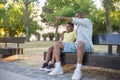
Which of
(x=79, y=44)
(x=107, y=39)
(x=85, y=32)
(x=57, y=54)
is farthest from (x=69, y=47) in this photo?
(x=107, y=39)

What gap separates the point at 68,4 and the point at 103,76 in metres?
46.9

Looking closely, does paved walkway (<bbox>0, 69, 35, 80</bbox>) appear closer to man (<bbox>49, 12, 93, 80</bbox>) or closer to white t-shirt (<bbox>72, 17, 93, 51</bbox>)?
man (<bbox>49, 12, 93, 80</bbox>)

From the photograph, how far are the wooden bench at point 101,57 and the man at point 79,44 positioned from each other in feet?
0.58

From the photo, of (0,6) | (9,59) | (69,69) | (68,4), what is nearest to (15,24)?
(68,4)

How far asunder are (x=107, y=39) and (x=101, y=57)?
107 cm

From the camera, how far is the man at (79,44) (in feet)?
24.1

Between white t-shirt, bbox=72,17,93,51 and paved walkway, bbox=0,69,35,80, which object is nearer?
white t-shirt, bbox=72,17,93,51

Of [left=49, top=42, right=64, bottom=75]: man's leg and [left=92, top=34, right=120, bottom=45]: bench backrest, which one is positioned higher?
[left=92, top=34, right=120, bottom=45]: bench backrest

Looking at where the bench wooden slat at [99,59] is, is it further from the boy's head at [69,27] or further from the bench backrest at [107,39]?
the boy's head at [69,27]

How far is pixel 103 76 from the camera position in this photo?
802 cm

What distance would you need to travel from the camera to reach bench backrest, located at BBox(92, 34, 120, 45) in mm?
7625

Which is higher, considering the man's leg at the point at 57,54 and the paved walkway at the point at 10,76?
the man's leg at the point at 57,54

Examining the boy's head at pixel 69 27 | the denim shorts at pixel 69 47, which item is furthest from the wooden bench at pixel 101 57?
the boy's head at pixel 69 27

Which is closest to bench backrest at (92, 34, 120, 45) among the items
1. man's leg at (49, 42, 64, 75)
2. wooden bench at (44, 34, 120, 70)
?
wooden bench at (44, 34, 120, 70)
